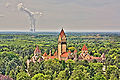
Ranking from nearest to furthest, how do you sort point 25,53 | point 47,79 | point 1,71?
point 47,79, point 1,71, point 25,53

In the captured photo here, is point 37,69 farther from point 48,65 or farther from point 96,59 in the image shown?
point 96,59

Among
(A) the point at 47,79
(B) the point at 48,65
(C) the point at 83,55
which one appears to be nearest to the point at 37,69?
(B) the point at 48,65

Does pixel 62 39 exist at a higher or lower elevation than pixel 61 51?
higher

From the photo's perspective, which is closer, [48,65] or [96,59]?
[48,65]

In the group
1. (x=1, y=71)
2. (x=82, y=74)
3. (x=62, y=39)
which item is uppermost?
(x=62, y=39)

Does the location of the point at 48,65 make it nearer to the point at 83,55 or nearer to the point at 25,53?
the point at 83,55

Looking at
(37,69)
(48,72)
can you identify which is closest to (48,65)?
(37,69)

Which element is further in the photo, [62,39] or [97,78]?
[62,39]

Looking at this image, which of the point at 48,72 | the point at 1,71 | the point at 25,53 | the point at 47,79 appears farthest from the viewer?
the point at 25,53

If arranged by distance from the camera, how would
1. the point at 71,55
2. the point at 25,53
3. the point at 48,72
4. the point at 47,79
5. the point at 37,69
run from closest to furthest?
the point at 47,79 → the point at 48,72 → the point at 37,69 → the point at 71,55 → the point at 25,53
